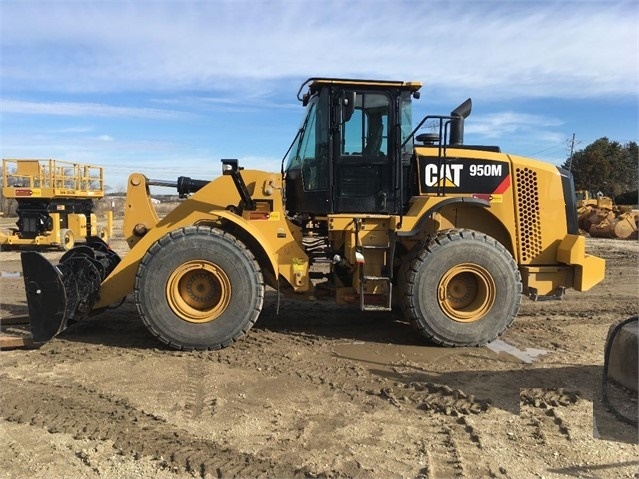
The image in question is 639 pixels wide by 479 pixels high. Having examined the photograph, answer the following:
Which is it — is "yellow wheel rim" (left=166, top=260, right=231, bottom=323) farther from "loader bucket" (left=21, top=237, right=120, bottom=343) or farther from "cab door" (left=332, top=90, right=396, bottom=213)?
"cab door" (left=332, top=90, right=396, bottom=213)

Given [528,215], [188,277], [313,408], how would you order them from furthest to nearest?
1. [528,215]
2. [188,277]
3. [313,408]

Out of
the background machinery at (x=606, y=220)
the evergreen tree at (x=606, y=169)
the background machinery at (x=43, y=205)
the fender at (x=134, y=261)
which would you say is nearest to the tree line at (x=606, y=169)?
the evergreen tree at (x=606, y=169)

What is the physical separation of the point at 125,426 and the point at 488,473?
2453mm

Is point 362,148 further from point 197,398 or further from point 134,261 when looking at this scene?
point 197,398

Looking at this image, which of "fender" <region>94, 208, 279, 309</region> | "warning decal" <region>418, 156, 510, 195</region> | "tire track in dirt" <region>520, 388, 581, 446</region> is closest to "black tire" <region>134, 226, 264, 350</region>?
"fender" <region>94, 208, 279, 309</region>

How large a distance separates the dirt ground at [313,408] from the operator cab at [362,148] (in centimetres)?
160

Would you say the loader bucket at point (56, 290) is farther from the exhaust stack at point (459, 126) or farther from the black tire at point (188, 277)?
the exhaust stack at point (459, 126)

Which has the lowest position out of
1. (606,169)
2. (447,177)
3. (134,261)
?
(134,261)

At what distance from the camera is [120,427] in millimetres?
3789

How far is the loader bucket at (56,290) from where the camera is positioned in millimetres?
5277

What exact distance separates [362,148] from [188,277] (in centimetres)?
236

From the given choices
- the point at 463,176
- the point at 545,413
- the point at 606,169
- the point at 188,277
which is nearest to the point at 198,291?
the point at 188,277

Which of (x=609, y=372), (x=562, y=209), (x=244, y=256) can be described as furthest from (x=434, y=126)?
(x=609, y=372)

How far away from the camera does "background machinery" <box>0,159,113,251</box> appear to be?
1595 cm
